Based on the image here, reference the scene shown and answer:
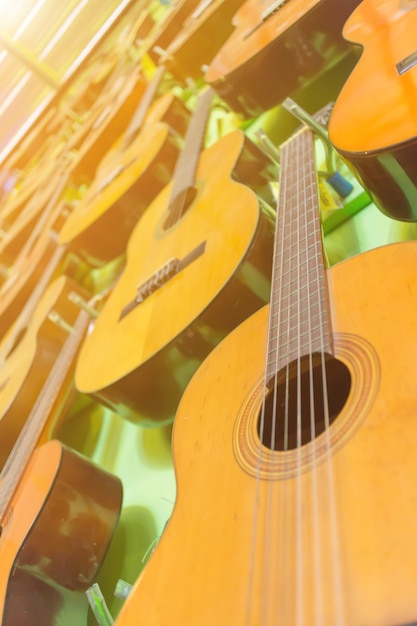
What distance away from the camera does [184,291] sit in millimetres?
926

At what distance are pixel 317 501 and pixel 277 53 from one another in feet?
3.42

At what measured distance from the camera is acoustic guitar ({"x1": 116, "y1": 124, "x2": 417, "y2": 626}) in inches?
14.9

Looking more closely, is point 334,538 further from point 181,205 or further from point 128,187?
→ point 128,187

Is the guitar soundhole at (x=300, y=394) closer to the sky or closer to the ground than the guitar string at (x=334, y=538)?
closer to the ground

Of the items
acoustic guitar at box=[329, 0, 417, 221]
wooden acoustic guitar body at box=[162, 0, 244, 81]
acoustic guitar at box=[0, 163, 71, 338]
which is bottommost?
acoustic guitar at box=[0, 163, 71, 338]

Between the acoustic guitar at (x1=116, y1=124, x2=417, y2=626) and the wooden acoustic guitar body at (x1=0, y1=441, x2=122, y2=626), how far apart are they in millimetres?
302

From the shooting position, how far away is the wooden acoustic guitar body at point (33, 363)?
4.09 feet

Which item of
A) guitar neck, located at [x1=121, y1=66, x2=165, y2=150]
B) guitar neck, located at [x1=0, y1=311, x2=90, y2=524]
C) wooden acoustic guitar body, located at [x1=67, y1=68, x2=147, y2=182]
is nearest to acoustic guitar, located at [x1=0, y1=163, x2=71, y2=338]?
wooden acoustic guitar body, located at [x1=67, y1=68, x2=147, y2=182]

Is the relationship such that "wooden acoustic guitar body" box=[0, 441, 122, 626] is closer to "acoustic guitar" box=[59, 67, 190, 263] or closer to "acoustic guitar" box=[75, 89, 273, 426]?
"acoustic guitar" box=[75, 89, 273, 426]

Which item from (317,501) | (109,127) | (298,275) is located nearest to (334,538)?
(317,501)

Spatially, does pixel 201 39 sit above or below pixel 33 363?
above

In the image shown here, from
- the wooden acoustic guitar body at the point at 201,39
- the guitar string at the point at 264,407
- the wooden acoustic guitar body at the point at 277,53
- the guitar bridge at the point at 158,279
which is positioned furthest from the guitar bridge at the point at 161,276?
the wooden acoustic guitar body at the point at 201,39

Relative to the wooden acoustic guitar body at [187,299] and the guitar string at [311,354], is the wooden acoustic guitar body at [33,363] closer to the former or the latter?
the wooden acoustic guitar body at [187,299]

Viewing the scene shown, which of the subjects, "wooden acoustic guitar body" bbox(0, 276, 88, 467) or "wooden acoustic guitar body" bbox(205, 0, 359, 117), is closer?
"wooden acoustic guitar body" bbox(205, 0, 359, 117)
